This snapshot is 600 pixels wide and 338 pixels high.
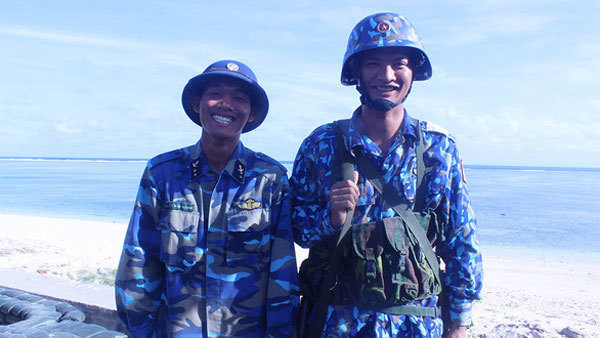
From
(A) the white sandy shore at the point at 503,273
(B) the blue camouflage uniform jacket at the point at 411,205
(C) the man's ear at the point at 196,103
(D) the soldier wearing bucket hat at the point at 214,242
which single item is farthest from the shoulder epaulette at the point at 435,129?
(A) the white sandy shore at the point at 503,273

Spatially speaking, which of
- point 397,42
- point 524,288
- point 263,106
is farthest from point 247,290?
point 524,288

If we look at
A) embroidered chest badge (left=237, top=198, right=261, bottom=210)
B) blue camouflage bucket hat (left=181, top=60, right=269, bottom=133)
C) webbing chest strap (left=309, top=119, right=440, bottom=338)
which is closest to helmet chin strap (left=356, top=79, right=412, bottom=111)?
webbing chest strap (left=309, top=119, right=440, bottom=338)

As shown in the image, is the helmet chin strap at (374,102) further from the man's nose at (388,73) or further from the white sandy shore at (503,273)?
the white sandy shore at (503,273)

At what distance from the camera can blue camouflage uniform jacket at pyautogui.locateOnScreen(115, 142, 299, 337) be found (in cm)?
246

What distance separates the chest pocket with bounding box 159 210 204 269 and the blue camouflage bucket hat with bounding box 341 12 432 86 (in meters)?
1.16

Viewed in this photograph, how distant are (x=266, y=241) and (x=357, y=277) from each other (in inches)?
19.8

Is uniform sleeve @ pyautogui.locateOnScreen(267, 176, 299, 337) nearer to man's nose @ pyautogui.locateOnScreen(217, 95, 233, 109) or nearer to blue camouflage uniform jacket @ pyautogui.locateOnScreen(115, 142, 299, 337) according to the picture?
blue camouflage uniform jacket @ pyautogui.locateOnScreen(115, 142, 299, 337)

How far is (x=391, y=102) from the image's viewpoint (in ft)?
8.07

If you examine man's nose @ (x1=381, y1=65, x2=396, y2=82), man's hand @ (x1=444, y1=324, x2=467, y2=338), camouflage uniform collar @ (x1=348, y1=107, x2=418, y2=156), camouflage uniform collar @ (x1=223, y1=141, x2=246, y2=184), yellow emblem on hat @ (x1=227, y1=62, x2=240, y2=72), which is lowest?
man's hand @ (x1=444, y1=324, x2=467, y2=338)

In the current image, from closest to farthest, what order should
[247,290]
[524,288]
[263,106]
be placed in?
[247,290] < [263,106] < [524,288]

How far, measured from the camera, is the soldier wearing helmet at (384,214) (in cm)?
231

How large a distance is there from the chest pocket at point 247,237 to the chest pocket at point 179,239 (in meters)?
0.17

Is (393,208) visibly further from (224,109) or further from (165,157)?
(165,157)

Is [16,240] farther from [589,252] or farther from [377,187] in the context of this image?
[589,252]
